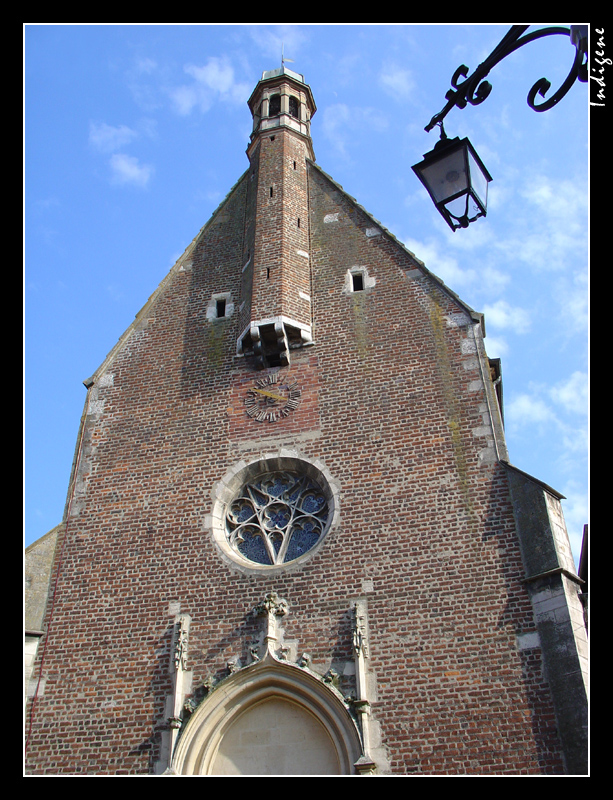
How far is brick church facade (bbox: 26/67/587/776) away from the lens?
10766 mm

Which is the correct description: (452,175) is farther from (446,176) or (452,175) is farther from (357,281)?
(357,281)

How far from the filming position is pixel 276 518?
13398 mm

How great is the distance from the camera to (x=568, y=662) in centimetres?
1040

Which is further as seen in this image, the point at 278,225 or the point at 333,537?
the point at 278,225

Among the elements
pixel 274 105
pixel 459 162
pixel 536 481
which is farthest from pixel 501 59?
pixel 274 105

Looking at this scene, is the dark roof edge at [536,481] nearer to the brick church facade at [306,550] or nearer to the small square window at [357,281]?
the brick church facade at [306,550]

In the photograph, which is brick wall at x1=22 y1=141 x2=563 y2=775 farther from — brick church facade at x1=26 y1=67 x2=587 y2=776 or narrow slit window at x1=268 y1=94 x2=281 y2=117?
narrow slit window at x1=268 y1=94 x2=281 y2=117

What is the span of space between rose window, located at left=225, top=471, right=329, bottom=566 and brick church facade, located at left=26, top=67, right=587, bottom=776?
4 centimetres

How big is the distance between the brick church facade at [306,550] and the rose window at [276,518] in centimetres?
4

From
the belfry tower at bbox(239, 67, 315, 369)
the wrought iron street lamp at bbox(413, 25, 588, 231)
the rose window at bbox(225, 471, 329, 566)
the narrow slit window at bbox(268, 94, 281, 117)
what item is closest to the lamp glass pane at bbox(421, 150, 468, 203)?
the wrought iron street lamp at bbox(413, 25, 588, 231)

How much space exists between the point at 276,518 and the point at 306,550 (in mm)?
863

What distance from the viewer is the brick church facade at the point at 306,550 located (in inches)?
424

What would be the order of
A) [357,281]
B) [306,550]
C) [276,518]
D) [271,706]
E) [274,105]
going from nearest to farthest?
1. [271,706]
2. [306,550]
3. [276,518]
4. [357,281]
5. [274,105]

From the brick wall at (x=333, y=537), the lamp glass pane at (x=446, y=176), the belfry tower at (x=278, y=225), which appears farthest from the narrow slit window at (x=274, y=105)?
the lamp glass pane at (x=446, y=176)
